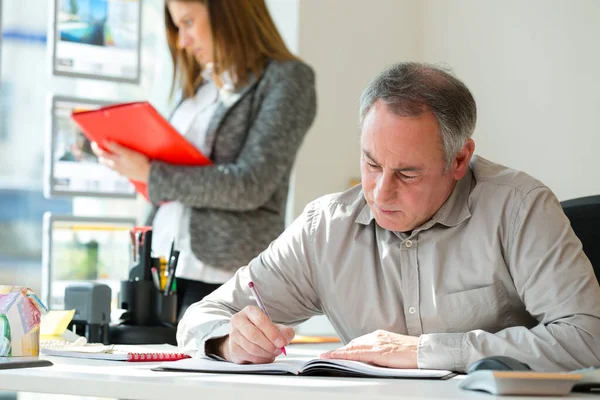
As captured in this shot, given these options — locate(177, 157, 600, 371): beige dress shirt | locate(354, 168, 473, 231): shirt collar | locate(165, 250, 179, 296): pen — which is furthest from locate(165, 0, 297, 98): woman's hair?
locate(354, 168, 473, 231): shirt collar

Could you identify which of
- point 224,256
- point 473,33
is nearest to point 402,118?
point 224,256

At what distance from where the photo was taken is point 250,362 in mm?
1495

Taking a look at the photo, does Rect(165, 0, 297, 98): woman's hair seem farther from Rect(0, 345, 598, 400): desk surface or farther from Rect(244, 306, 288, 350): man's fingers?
Rect(0, 345, 598, 400): desk surface

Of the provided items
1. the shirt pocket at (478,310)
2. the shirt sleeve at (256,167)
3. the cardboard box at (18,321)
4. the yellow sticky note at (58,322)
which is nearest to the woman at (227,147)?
the shirt sleeve at (256,167)

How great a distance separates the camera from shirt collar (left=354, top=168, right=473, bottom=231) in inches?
65.5

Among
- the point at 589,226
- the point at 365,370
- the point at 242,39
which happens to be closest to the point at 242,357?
the point at 365,370

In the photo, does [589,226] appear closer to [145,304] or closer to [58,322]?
[145,304]

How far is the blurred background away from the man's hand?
2.06 m

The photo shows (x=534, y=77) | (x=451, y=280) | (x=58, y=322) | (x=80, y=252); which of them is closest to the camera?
(x=451, y=280)

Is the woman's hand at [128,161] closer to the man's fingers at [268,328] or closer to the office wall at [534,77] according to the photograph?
the man's fingers at [268,328]

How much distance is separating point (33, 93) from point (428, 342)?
2.55 meters

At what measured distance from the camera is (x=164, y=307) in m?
2.02

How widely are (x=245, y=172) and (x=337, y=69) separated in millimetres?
2004

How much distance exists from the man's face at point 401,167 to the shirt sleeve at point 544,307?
173 mm
